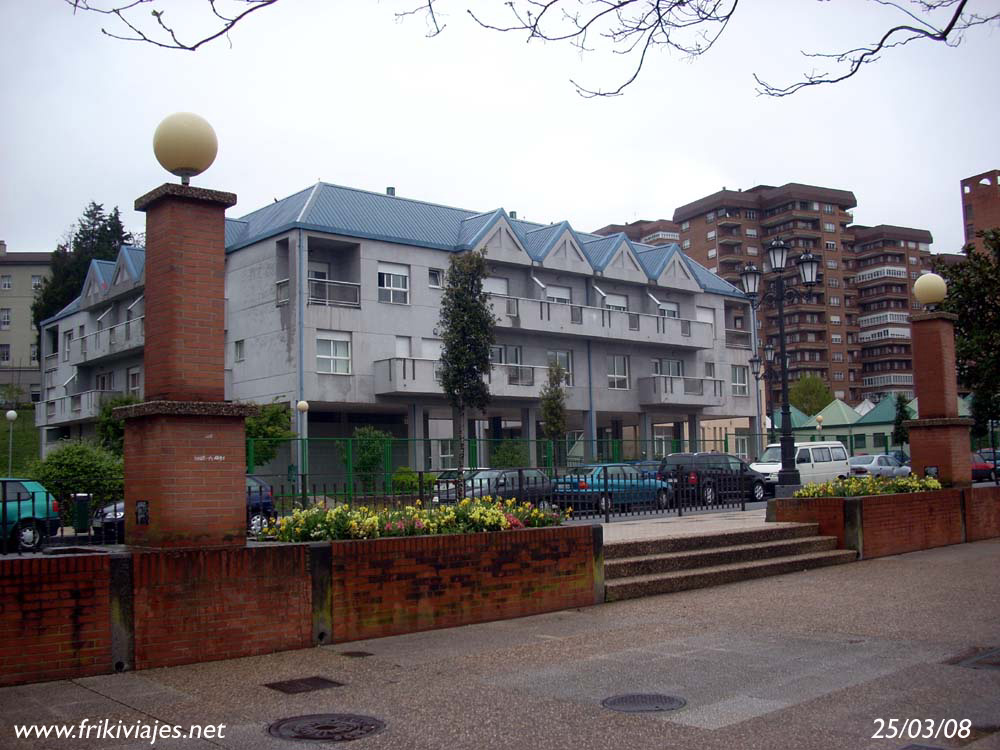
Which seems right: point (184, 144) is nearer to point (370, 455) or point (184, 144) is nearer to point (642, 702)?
point (642, 702)

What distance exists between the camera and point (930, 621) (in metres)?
9.27

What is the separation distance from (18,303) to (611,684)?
94155mm

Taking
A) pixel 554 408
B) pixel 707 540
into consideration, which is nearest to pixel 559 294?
pixel 554 408

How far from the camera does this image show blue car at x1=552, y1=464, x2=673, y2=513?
1770cm

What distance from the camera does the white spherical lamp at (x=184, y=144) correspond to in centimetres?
861

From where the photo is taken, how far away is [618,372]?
47250 millimetres

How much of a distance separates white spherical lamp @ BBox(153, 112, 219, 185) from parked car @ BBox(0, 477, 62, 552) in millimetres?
3120

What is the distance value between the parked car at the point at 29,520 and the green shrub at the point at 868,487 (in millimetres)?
11038

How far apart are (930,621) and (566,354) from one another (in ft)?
117

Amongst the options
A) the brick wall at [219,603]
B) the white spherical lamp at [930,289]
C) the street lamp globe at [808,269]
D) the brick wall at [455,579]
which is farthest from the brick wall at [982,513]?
the brick wall at [219,603]

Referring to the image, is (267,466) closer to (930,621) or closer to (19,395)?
(930,621)

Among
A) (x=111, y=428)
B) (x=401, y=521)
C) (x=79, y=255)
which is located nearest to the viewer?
(x=401, y=521)

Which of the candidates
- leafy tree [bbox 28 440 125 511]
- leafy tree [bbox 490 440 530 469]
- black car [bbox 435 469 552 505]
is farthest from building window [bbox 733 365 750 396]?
black car [bbox 435 469 552 505]

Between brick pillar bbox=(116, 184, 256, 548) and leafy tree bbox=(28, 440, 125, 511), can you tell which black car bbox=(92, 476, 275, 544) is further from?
leafy tree bbox=(28, 440, 125, 511)
